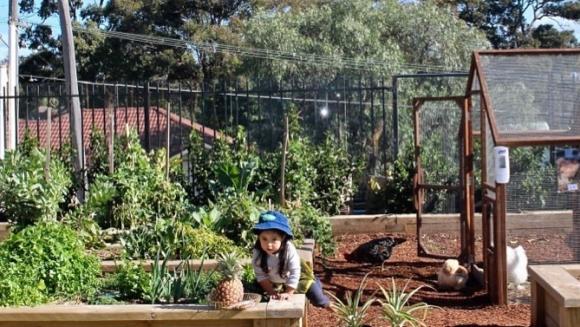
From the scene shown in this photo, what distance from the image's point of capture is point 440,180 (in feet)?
35.4

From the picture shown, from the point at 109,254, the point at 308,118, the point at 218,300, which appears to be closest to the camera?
the point at 218,300

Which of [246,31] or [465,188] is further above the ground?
[246,31]

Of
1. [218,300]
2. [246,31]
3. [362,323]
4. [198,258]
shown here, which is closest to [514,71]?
[362,323]

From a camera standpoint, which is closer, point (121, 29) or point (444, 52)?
point (444, 52)

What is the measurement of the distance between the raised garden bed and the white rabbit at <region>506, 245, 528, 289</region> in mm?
572

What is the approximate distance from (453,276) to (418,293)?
0.36 meters

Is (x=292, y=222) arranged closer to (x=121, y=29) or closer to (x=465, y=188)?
(x=465, y=188)

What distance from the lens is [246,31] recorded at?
81.9ft

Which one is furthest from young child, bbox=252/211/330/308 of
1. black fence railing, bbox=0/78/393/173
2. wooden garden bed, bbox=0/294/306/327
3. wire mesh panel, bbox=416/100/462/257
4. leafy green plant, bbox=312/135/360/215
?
black fence railing, bbox=0/78/393/173

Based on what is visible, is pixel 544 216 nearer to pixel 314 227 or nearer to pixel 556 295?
pixel 556 295

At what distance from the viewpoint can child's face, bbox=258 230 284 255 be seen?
500cm

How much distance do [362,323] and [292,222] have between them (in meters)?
2.65

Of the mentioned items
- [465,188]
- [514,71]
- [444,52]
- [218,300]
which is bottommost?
[218,300]

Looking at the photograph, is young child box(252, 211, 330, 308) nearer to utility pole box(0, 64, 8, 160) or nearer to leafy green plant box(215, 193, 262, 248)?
leafy green plant box(215, 193, 262, 248)
